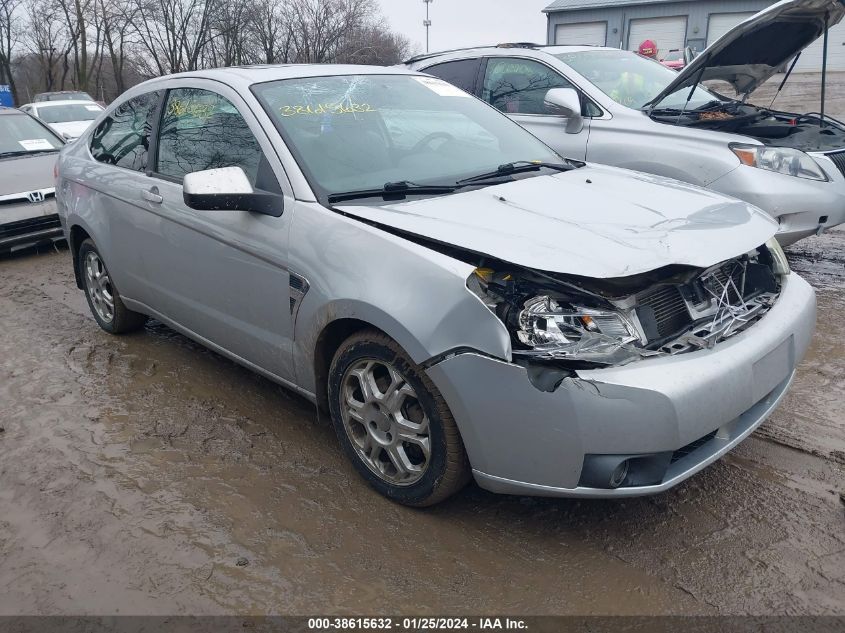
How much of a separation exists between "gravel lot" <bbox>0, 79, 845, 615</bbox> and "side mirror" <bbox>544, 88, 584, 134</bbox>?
267 cm

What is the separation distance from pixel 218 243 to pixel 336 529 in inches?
58.4

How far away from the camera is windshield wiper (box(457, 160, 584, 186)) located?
3.28m

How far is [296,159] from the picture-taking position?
3150mm

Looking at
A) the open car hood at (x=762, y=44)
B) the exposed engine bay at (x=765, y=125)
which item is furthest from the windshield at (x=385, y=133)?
the open car hood at (x=762, y=44)

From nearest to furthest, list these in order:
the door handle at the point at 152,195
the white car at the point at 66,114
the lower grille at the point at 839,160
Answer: the door handle at the point at 152,195
the lower grille at the point at 839,160
the white car at the point at 66,114

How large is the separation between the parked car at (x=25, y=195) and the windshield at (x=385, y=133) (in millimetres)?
5068

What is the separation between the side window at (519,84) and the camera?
19.9 feet

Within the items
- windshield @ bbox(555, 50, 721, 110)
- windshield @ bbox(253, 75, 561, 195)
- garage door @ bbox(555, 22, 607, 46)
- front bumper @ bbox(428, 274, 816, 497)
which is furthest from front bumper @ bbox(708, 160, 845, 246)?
garage door @ bbox(555, 22, 607, 46)

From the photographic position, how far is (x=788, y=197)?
493cm

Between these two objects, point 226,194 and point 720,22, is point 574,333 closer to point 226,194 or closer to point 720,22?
point 226,194

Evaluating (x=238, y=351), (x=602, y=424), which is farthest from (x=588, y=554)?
(x=238, y=351)

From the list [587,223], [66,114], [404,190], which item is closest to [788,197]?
[587,223]

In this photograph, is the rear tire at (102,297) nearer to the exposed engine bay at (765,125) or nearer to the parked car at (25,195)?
the parked car at (25,195)

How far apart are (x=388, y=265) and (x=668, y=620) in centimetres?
152
